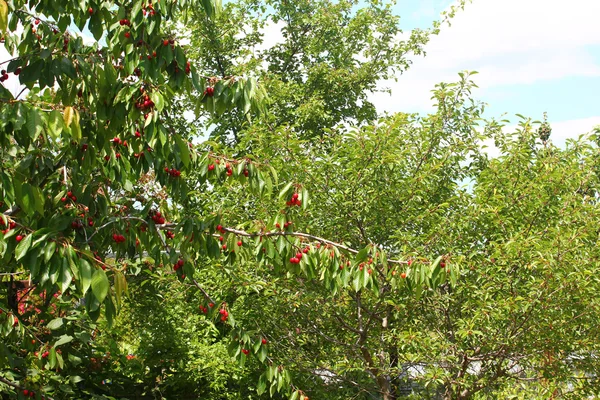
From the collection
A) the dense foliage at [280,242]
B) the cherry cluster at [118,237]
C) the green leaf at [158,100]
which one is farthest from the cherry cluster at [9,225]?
the green leaf at [158,100]

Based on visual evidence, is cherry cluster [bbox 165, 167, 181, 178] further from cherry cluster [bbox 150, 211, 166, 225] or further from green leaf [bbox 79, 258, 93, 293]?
green leaf [bbox 79, 258, 93, 293]

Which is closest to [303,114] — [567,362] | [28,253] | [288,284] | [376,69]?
[376,69]

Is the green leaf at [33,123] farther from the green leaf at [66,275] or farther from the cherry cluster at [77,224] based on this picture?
the cherry cluster at [77,224]

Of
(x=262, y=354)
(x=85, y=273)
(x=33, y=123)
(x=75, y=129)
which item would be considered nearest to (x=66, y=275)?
(x=85, y=273)

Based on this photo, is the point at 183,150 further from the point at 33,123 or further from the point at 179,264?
the point at 33,123

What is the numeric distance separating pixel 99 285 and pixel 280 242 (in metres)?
1.53

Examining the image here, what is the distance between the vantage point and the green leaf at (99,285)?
9.09 feet

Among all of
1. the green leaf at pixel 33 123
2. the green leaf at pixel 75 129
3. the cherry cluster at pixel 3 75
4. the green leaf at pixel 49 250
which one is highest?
the cherry cluster at pixel 3 75

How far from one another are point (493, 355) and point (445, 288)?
2.99ft

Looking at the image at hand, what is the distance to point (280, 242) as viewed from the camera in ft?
13.6

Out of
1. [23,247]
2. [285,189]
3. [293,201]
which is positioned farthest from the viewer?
[293,201]

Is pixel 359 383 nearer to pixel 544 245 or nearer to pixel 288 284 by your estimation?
pixel 288 284

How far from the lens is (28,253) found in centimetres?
305

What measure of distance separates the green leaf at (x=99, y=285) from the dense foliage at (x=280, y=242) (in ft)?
2.08
